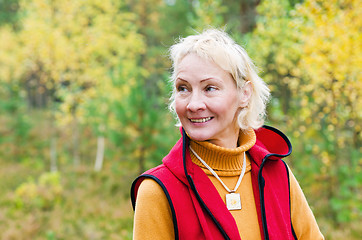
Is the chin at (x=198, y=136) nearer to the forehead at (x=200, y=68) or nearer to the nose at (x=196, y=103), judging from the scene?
the nose at (x=196, y=103)

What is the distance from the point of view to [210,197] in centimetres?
137

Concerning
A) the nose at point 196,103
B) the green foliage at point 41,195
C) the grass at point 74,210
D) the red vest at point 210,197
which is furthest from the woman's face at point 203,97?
the green foliage at point 41,195

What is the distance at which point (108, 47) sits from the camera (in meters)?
12.2

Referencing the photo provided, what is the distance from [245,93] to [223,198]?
1.68ft

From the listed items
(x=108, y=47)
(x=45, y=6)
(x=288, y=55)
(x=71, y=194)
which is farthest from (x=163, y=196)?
(x=108, y=47)

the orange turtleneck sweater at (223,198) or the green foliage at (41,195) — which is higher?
the orange turtleneck sweater at (223,198)

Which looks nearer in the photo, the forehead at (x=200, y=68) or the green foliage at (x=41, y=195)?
the forehead at (x=200, y=68)

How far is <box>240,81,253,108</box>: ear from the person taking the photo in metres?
1.57

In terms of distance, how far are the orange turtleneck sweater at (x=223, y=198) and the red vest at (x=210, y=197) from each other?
33 mm

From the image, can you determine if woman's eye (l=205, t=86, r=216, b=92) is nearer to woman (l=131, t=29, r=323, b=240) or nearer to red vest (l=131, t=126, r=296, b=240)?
woman (l=131, t=29, r=323, b=240)

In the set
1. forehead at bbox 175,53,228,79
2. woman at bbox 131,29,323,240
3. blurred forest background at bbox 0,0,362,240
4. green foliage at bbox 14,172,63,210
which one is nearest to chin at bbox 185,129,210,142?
woman at bbox 131,29,323,240

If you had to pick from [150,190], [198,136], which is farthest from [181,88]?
[150,190]

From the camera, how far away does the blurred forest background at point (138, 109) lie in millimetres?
5672

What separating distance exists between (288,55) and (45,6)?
23.8 ft
